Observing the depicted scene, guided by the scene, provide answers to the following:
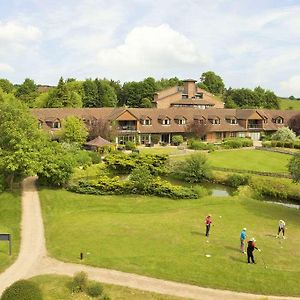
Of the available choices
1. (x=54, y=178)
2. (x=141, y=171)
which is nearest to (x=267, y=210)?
(x=141, y=171)

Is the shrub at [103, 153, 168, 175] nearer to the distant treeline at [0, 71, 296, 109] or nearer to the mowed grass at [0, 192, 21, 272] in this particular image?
the mowed grass at [0, 192, 21, 272]

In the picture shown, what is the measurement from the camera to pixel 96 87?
121 metres

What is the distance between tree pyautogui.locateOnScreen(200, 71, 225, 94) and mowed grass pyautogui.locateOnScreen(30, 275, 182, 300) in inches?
5727

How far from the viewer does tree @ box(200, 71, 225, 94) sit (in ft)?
531

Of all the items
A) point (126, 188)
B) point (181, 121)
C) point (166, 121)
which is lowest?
point (126, 188)

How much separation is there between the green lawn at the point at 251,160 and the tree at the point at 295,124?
20304mm

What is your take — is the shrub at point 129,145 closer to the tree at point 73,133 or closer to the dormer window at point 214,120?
the tree at point 73,133

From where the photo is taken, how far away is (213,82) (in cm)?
16325

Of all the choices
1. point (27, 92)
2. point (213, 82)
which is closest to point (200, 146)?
point (27, 92)

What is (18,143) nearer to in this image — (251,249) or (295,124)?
(251,249)

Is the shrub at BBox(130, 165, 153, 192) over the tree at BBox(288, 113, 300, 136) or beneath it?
beneath

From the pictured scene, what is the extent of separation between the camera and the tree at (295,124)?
82000 mm

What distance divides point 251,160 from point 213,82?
10851cm

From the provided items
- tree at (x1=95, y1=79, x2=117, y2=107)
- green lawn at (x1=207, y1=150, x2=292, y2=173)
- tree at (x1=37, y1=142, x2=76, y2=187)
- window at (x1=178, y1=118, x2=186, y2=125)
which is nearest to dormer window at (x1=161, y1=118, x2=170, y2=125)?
window at (x1=178, y1=118, x2=186, y2=125)
